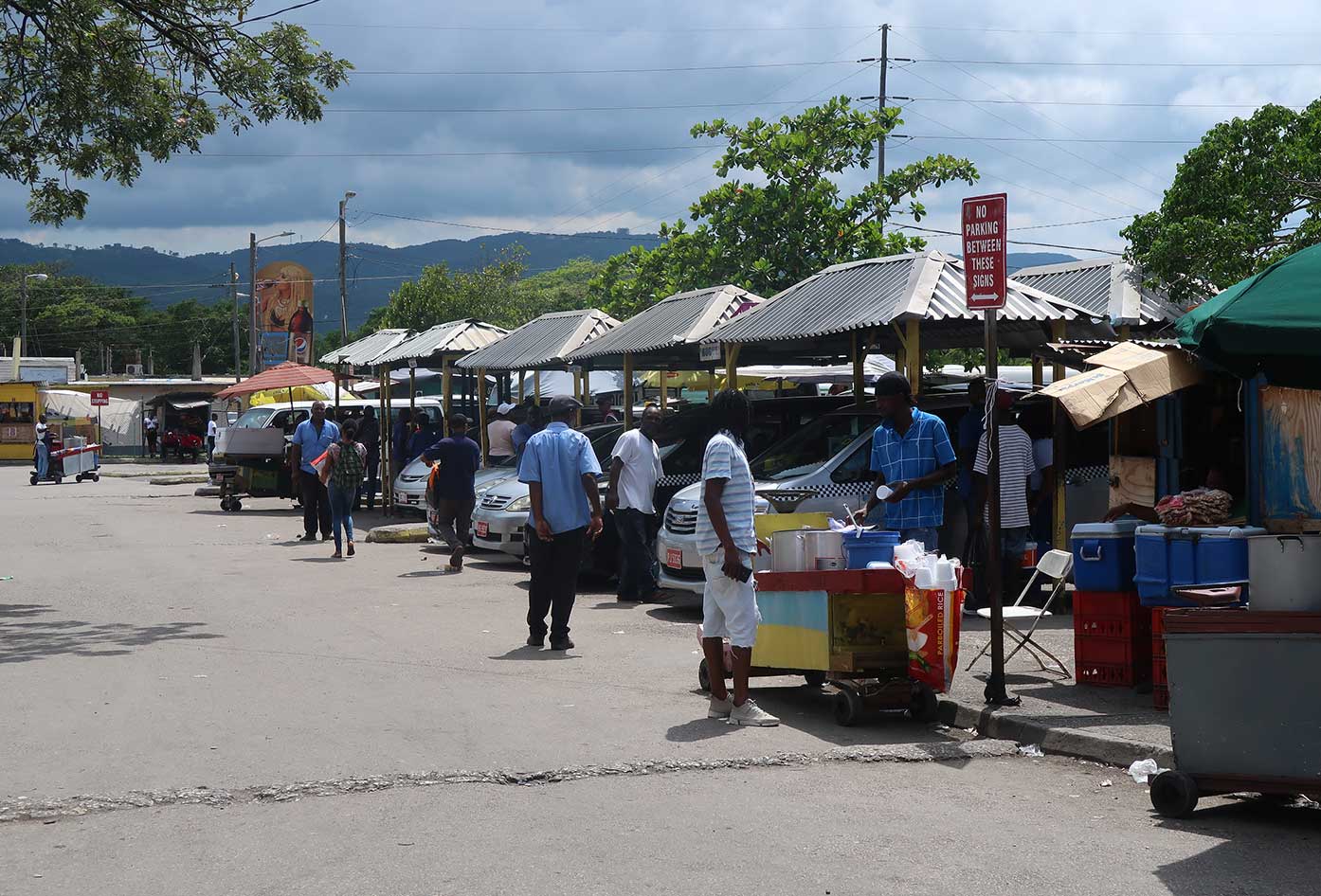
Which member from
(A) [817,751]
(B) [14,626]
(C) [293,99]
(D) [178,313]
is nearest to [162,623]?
(B) [14,626]

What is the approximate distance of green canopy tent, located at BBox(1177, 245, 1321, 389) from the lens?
20.4 ft

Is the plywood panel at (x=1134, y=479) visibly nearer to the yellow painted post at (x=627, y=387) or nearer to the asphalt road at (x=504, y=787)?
the asphalt road at (x=504, y=787)

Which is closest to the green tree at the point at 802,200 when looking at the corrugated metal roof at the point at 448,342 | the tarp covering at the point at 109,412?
the corrugated metal roof at the point at 448,342

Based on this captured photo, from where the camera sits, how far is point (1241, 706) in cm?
595

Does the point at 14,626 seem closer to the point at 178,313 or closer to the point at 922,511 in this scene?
the point at 922,511

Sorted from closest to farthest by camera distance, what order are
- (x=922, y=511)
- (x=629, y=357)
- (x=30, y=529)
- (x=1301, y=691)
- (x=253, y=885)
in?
(x=253, y=885)
(x=1301, y=691)
(x=922, y=511)
(x=629, y=357)
(x=30, y=529)

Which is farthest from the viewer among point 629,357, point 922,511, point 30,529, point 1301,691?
point 30,529

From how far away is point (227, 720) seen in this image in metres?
7.92

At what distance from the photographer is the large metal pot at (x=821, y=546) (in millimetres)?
8523

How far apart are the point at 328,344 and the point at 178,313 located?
16.2 meters

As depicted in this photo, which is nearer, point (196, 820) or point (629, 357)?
point (196, 820)

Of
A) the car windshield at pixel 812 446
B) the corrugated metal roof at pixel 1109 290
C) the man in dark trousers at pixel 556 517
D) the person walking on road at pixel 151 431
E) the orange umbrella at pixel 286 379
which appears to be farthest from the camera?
the person walking on road at pixel 151 431

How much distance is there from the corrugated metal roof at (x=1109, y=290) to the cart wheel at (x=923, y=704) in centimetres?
889

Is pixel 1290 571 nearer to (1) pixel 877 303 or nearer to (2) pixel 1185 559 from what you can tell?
(2) pixel 1185 559
